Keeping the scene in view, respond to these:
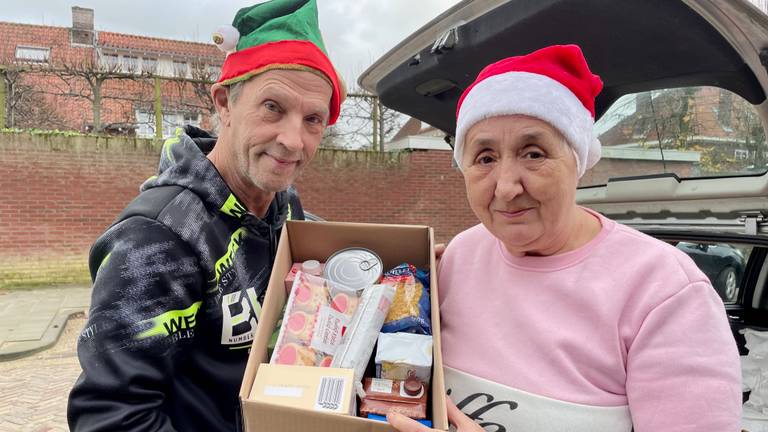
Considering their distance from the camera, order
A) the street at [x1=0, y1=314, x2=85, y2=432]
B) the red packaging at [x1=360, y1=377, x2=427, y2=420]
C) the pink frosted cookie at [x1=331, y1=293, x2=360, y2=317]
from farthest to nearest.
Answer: the street at [x1=0, y1=314, x2=85, y2=432] → the pink frosted cookie at [x1=331, y1=293, x2=360, y2=317] → the red packaging at [x1=360, y1=377, x2=427, y2=420]

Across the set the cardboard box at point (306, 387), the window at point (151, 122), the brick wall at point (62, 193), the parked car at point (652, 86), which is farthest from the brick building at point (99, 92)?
the cardboard box at point (306, 387)

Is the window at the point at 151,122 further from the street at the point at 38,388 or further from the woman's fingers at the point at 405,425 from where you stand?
the woman's fingers at the point at 405,425

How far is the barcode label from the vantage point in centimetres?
97

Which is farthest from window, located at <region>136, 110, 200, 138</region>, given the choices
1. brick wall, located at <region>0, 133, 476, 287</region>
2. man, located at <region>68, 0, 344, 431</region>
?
man, located at <region>68, 0, 344, 431</region>

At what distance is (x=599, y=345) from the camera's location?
3.54 feet

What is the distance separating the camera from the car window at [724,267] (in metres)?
3.27

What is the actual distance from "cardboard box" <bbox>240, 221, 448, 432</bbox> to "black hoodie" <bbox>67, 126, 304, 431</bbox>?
14 cm

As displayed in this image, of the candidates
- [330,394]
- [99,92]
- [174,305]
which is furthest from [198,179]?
[99,92]

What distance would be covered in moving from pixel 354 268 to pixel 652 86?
1466mm

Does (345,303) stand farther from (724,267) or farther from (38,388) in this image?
(38,388)

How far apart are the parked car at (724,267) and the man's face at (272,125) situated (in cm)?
299

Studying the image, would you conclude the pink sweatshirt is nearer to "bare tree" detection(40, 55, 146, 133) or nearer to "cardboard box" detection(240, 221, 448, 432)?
"cardboard box" detection(240, 221, 448, 432)

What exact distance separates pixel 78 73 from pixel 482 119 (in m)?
9.69

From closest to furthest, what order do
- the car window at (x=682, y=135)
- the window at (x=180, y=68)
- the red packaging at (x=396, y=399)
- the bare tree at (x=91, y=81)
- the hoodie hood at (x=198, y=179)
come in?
the red packaging at (x=396, y=399), the hoodie hood at (x=198, y=179), the car window at (x=682, y=135), the bare tree at (x=91, y=81), the window at (x=180, y=68)
